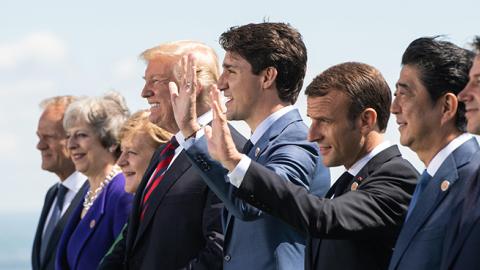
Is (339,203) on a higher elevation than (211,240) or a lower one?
higher

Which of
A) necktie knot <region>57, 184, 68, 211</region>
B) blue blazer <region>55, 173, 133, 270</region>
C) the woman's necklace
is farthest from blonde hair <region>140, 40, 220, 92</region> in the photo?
necktie knot <region>57, 184, 68, 211</region>

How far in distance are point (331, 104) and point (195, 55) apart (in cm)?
173

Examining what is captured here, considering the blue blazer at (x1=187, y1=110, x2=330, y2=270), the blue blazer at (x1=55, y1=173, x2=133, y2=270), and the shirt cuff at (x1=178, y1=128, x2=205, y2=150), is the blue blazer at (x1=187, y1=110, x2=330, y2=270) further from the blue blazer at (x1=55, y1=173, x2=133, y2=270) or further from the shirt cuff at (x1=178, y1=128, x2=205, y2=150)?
the blue blazer at (x1=55, y1=173, x2=133, y2=270)

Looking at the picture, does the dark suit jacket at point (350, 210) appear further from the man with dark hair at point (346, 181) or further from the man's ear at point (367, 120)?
the man's ear at point (367, 120)

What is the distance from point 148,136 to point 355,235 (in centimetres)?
→ 316

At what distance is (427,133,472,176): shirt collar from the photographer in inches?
253

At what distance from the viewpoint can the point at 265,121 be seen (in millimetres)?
7477

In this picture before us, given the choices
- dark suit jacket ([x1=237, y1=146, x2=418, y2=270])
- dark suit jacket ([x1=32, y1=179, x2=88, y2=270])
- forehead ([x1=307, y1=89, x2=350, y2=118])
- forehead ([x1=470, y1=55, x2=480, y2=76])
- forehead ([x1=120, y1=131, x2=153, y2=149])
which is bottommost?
dark suit jacket ([x1=32, y1=179, x2=88, y2=270])

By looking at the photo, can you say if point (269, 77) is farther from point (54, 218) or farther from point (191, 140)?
point (54, 218)

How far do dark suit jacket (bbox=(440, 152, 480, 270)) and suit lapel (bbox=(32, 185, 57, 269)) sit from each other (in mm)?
5666

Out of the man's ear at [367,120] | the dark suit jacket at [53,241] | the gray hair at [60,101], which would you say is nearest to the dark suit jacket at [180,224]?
the man's ear at [367,120]

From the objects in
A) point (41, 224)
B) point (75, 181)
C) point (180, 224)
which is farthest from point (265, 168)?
point (41, 224)

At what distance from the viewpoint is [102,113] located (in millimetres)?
10562

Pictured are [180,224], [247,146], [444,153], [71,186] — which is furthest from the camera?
[71,186]
